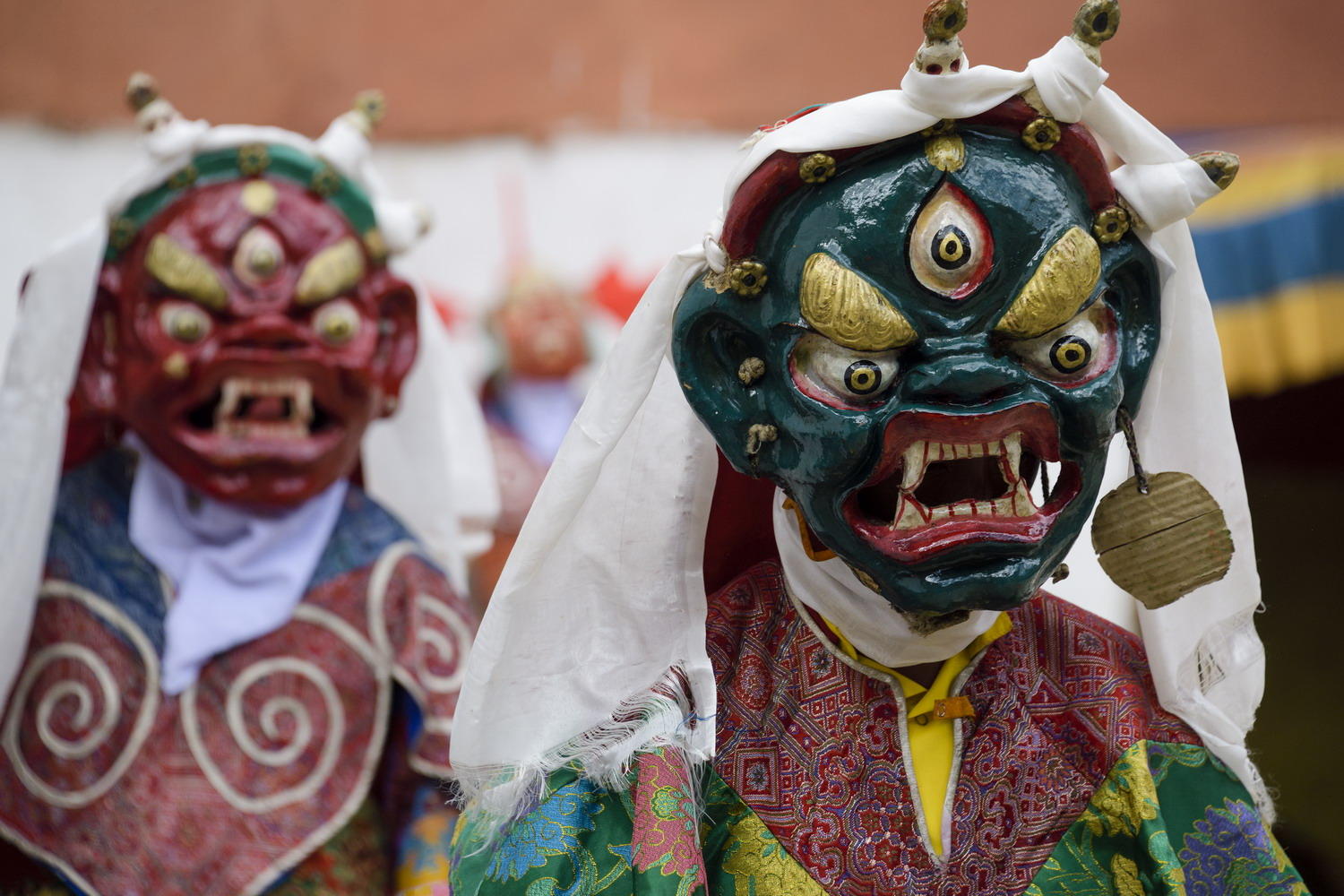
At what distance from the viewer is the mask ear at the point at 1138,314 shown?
4.52ft

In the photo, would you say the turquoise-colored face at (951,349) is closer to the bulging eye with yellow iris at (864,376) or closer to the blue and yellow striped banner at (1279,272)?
the bulging eye with yellow iris at (864,376)

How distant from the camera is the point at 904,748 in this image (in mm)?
1460

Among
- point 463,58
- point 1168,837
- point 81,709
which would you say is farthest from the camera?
point 463,58

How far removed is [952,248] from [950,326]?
0.06 m

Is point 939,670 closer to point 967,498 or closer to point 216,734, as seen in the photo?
point 967,498

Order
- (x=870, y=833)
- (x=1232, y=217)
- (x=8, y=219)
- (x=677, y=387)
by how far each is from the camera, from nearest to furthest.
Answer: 1. (x=870, y=833)
2. (x=677, y=387)
3. (x=1232, y=217)
4. (x=8, y=219)

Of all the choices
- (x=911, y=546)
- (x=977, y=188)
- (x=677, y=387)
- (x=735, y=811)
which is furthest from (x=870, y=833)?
(x=977, y=188)

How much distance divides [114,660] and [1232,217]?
6.48ft

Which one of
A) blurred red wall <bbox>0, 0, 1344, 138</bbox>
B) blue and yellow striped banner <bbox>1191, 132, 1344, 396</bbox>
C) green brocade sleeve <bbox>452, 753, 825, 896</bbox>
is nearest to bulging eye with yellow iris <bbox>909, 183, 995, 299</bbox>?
green brocade sleeve <bbox>452, 753, 825, 896</bbox>

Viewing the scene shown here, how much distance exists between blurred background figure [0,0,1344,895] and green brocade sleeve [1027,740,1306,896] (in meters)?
1.74

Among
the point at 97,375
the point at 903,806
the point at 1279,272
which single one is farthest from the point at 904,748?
the point at 1279,272

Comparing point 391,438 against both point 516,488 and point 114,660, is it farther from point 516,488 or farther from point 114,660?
point 516,488

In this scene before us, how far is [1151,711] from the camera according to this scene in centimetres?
147

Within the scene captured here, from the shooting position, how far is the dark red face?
7.27 feet
